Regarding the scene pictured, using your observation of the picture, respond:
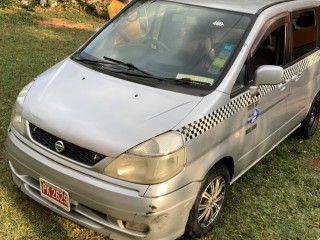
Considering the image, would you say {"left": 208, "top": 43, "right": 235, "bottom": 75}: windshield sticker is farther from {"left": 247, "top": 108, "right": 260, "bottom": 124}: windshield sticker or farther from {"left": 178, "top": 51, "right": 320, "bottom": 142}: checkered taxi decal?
{"left": 247, "top": 108, "right": 260, "bottom": 124}: windshield sticker

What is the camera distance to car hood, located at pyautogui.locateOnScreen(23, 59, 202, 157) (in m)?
2.88

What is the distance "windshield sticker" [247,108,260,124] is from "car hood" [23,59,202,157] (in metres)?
0.67

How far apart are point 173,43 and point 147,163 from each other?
54.3 inches

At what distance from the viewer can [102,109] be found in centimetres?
310

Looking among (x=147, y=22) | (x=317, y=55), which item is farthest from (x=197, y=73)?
(x=317, y=55)

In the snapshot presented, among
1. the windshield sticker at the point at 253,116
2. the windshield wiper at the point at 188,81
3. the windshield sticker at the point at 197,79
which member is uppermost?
the windshield sticker at the point at 197,79

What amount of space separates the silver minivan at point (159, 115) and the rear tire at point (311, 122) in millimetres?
973

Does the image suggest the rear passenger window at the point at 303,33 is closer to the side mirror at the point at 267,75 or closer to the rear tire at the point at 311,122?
the rear tire at the point at 311,122

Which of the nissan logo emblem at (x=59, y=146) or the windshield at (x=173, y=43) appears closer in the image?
the nissan logo emblem at (x=59, y=146)

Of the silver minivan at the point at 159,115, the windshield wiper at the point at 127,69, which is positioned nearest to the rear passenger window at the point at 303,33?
the silver minivan at the point at 159,115

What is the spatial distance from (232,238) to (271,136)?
1.16 metres

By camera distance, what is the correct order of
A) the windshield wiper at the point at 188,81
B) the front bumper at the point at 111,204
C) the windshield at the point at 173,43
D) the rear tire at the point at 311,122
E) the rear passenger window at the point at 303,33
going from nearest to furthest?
the front bumper at the point at 111,204
the windshield wiper at the point at 188,81
the windshield at the point at 173,43
the rear passenger window at the point at 303,33
the rear tire at the point at 311,122

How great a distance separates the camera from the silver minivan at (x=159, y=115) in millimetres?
2852

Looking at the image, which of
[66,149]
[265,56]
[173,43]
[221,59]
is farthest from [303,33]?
[66,149]
